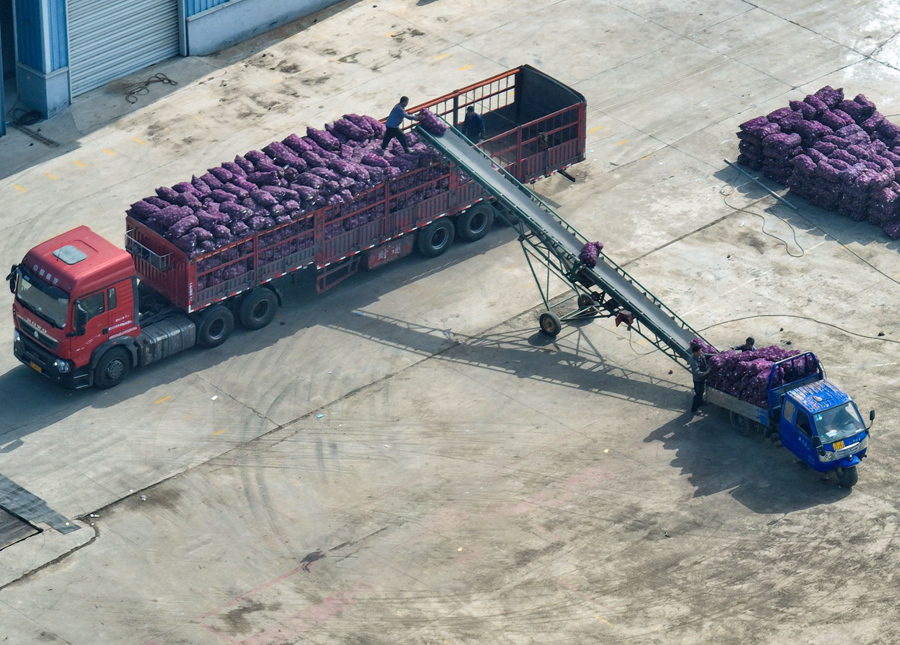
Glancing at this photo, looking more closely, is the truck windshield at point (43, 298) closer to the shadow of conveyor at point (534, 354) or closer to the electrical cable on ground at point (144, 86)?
the shadow of conveyor at point (534, 354)

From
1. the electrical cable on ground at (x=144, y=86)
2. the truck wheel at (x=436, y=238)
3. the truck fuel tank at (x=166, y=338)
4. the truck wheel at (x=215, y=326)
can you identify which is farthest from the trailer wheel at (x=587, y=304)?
the electrical cable on ground at (x=144, y=86)

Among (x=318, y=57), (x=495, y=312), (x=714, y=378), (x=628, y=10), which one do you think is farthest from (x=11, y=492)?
(x=628, y=10)

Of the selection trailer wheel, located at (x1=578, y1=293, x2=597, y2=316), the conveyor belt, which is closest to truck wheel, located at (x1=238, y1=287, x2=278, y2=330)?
the conveyor belt

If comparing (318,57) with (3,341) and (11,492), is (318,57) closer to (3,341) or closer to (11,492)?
(3,341)

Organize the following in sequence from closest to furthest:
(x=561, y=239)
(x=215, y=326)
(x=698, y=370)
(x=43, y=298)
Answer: (x=43, y=298) → (x=698, y=370) → (x=215, y=326) → (x=561, y=239)

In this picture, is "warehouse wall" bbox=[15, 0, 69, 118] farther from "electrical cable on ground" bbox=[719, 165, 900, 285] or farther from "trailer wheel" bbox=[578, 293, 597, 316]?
"electrical cable on ground" bbox=[719, 165, 900, 285]

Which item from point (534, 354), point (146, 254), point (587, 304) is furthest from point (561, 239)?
point (146, 254)

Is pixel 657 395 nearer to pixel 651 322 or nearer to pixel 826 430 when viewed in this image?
pixel 651 322
